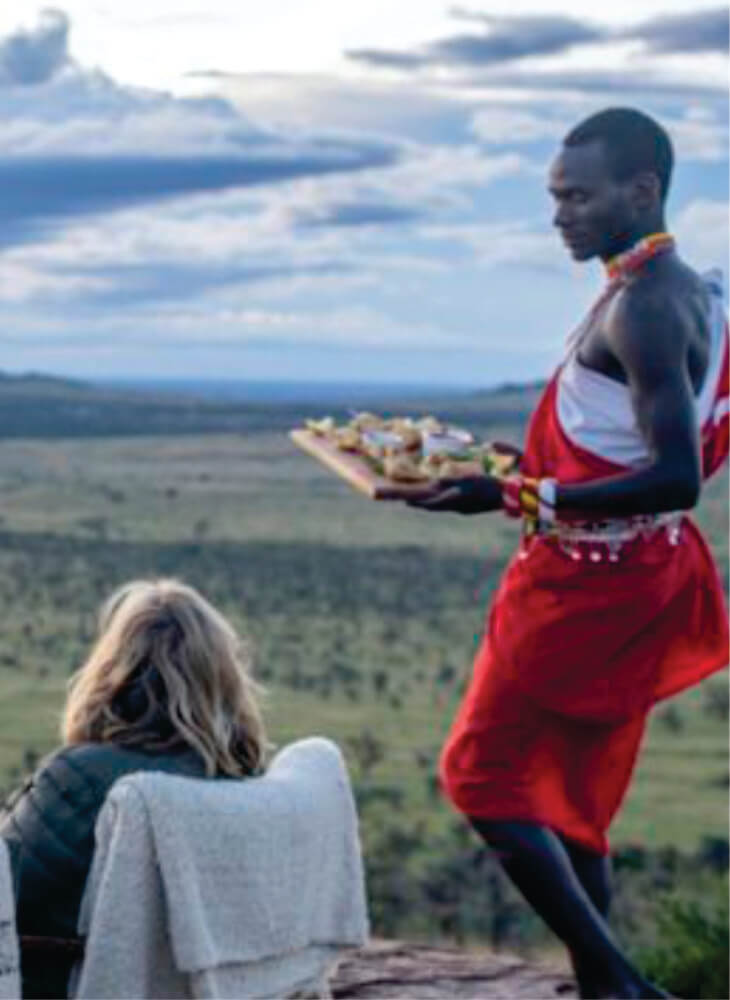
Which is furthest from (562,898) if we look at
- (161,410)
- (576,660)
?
(161,410)

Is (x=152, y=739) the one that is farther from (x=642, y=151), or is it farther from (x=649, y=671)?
(x=642, y=151)

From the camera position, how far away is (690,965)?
6.41m

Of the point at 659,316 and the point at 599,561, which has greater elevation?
the point at 659,316

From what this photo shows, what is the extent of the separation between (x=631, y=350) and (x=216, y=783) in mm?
1043

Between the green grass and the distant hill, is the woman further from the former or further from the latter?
the distant hill

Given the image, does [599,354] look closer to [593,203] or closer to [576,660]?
[593,203]

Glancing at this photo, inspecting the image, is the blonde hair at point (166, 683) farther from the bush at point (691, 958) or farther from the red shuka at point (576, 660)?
the bush at point (691, 958)

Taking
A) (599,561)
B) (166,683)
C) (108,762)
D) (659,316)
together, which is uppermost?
(659,316)

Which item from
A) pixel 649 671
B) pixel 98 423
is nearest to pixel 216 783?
pixel 649 671

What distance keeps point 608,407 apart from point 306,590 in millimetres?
30899

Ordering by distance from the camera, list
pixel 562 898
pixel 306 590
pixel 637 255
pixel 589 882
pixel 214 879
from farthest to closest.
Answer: pixel 306 590 → pixel 589 882 → pixel 562 898 → pixel 637 255 → pixel 214 879

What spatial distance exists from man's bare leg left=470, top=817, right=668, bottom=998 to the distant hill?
42.7 metres

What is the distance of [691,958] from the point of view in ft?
21.1

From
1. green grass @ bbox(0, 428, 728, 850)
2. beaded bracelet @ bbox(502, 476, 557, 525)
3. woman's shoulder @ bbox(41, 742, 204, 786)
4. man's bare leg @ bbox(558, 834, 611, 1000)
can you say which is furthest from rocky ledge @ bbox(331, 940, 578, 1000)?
green grass @ bbox(0, 428, 728, 850)
